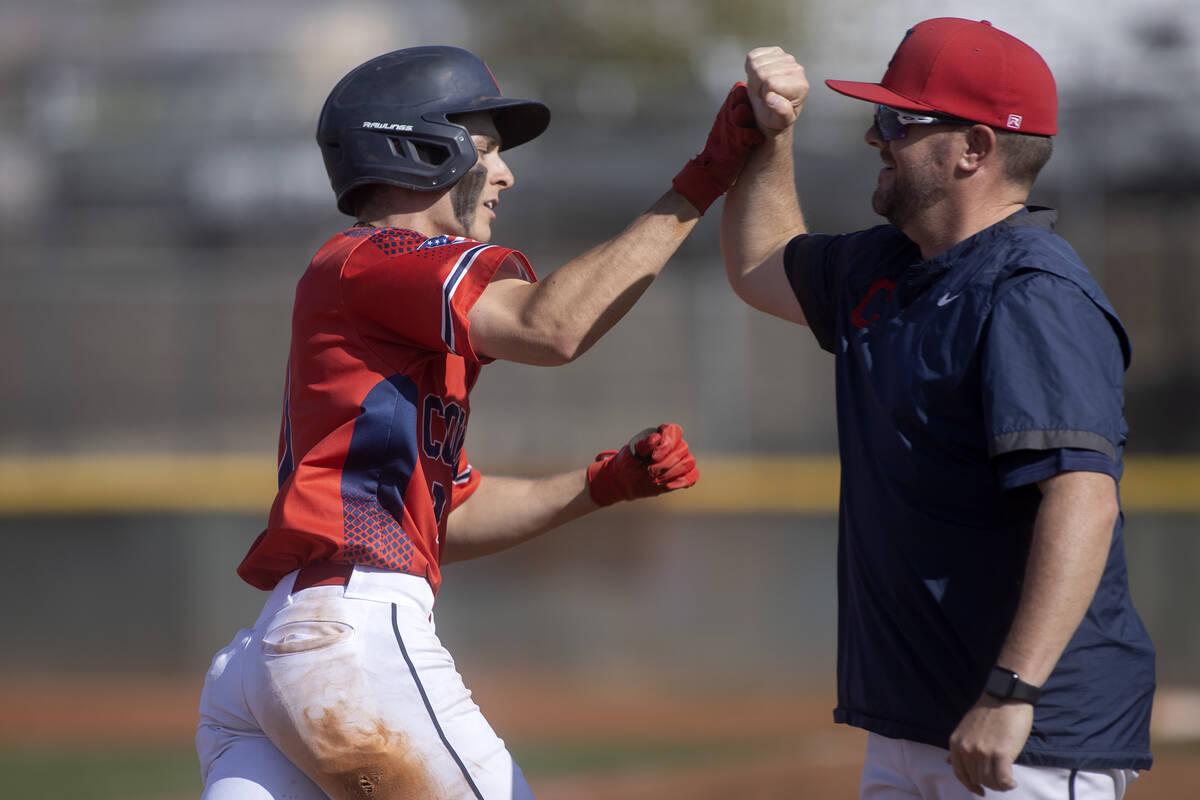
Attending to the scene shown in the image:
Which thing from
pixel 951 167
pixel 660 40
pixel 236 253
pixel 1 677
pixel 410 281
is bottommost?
pixel 1 677

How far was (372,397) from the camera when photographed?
9.06ft

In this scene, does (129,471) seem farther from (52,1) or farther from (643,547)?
(52,1)

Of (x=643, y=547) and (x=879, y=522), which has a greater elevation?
(x=879, y=522)

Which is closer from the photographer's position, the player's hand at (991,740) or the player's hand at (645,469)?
the player's hand at (991,740)

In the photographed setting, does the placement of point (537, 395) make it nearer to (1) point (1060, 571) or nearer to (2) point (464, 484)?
(2) point (464, 484)

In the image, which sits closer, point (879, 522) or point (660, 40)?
point (879, 522)

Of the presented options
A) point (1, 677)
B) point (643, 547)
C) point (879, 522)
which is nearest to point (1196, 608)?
point (643, 547)

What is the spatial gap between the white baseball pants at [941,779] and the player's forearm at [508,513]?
3.70ft

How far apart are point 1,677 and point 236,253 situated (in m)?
7.56

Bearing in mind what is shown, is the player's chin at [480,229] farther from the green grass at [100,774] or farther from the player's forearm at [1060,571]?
the green grass at [100,774]

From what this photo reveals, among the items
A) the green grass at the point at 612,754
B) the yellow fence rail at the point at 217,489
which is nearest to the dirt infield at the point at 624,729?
the green grass at the point at 612,754

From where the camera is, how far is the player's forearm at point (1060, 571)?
2.30 metres

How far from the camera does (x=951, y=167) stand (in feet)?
8.99

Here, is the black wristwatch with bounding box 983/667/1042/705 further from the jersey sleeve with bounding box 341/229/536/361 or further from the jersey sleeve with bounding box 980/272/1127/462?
the jersey sleeve with bounding box 341/229/536/361
